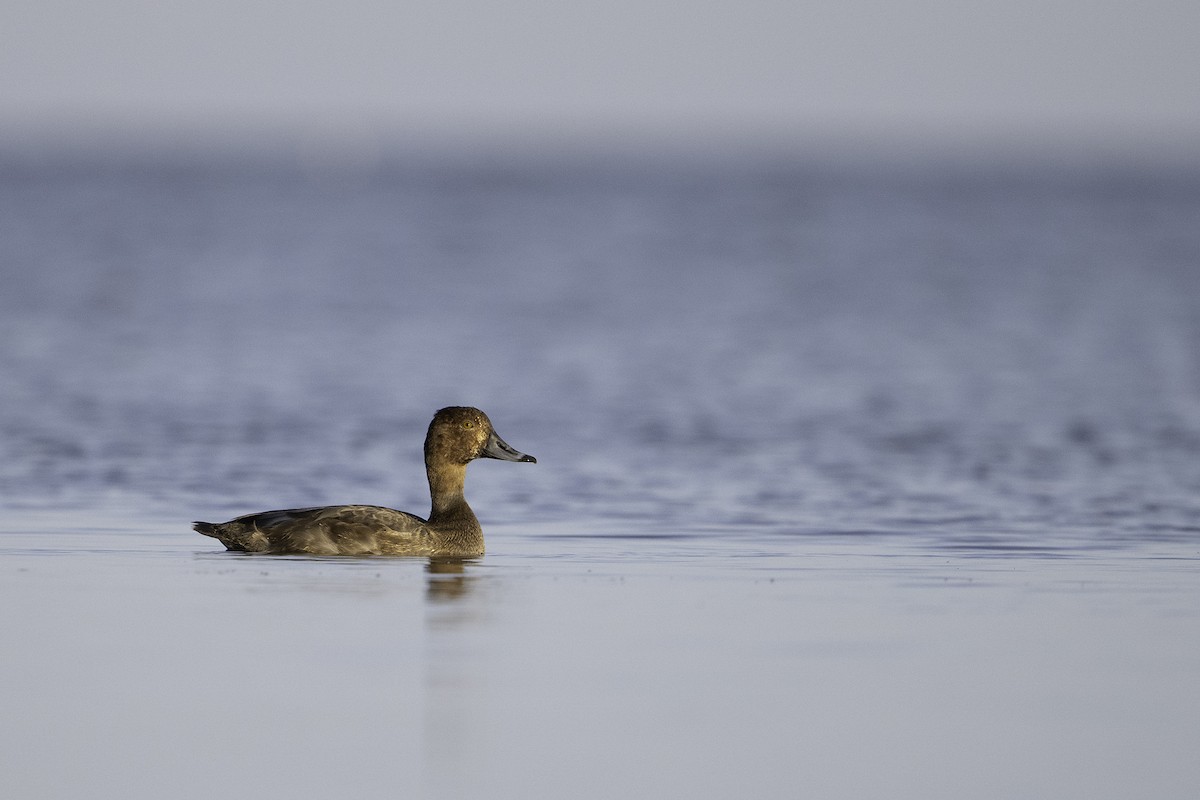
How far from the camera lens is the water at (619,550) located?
8070mm

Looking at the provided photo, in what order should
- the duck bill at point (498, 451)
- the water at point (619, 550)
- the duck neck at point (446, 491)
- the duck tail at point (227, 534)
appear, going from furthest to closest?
the duck bill at point (498, 451), the duck neck at point (446, 491), the duck tail at point (227, 534), the water at point (619, 550)

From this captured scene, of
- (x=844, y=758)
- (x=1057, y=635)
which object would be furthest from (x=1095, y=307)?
(x=844, y=758)

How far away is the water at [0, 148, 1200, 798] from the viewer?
8070 mm

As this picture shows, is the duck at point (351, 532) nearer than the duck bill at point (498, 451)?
Yes

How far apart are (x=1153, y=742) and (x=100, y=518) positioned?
815 cm

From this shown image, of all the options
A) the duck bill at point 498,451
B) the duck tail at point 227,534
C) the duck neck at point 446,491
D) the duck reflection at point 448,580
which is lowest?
the duck reflection at point 448,580

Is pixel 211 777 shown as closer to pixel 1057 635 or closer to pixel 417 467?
pixel 1057 635

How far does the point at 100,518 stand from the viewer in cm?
1452

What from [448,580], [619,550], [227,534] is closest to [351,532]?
[227,534]

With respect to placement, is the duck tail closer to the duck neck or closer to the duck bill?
the duck neck

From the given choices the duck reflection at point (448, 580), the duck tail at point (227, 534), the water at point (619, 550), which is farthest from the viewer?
the duck tail at point (227, 534)

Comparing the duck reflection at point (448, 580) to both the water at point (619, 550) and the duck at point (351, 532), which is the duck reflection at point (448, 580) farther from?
the duck at point (351, 532)

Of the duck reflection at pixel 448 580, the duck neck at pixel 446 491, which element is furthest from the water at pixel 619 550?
the duck neck at pixel 446 491

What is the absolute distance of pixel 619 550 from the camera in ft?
43.8
